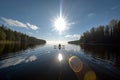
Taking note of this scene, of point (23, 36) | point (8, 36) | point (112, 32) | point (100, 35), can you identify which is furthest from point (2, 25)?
point (112, 32)

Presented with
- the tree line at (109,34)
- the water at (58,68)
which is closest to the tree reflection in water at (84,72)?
the water at (58,68)

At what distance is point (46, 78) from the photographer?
41.1 ft

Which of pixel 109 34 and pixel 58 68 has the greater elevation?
pixel 109 34

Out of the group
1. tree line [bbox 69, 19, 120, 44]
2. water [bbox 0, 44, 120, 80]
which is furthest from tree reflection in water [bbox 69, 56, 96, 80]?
tree line [bbox 69, 19, 120, 44]

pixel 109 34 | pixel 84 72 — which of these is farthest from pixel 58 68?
pixel 109 34

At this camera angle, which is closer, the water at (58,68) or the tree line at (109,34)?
the water at (58,68)

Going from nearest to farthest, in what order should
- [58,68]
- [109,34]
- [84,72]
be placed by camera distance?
[84,72], [58,68], [109,34]

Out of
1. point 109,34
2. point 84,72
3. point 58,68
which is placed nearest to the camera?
point 84,72

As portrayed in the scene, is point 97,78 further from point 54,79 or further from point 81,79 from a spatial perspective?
point 54,79

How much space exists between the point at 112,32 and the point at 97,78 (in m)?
112

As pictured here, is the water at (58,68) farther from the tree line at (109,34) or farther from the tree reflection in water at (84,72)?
the tree line at (109,34)

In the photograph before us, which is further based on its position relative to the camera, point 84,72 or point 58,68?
point 58,68

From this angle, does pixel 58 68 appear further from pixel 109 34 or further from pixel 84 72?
pixel 109 34

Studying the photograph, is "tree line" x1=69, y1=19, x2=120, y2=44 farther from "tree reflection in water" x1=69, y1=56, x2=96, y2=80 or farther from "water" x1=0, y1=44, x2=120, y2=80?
"tree reflection in water" x1=69, y1=56, x2=96, y2=80
